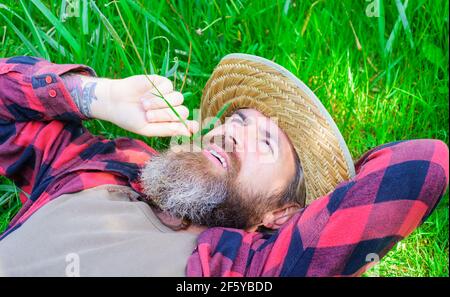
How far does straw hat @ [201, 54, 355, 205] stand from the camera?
2.13 metres

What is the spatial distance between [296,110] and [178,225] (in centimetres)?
56

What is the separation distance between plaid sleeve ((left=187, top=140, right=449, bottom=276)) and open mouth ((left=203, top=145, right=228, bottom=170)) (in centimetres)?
36

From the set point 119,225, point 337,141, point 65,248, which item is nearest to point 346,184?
point 337,141

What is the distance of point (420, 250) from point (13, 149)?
1552 millimetres

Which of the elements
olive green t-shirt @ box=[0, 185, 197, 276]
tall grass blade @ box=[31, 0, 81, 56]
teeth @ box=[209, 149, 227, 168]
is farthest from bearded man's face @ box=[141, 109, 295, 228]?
tall grass blade @ box=[31, 0, 81, 56]

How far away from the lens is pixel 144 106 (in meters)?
2.17

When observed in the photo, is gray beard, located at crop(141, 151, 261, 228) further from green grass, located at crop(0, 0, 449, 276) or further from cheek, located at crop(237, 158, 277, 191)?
green grass, located at crop(0, 0, 449, 276)

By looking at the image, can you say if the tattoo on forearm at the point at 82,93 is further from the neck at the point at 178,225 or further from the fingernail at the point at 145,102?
the neck at the point at 178,225

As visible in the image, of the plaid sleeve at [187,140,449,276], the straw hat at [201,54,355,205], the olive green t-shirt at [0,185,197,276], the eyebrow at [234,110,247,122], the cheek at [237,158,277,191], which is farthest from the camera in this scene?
the eyebrow at [234,110,247,122]

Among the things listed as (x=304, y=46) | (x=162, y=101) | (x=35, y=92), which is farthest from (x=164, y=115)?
(x=304, y=46)

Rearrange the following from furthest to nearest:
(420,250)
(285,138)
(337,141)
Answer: (420,250) → (285,138) → (337,141)

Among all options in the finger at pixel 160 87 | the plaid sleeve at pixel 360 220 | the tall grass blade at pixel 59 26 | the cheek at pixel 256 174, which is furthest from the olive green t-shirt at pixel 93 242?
the tall grass blade at pixel 59 26

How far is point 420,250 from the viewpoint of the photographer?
258 centimetres
